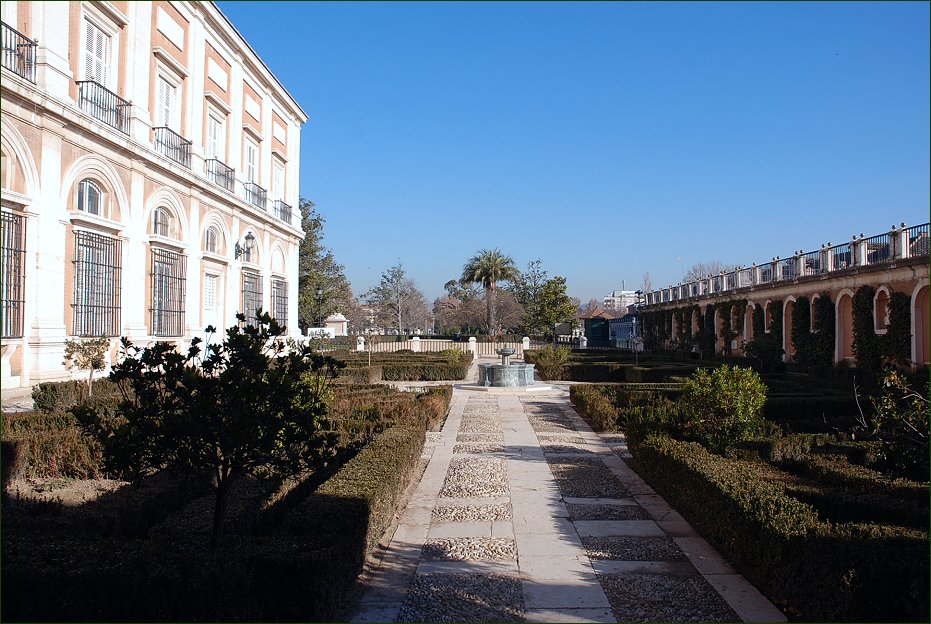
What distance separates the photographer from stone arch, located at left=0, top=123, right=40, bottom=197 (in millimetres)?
12797

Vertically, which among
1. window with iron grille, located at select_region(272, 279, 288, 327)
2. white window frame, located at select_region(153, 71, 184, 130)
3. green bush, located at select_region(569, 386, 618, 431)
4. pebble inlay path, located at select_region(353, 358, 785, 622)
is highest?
white window frame, located at select_region(153, 71, 184, 130)

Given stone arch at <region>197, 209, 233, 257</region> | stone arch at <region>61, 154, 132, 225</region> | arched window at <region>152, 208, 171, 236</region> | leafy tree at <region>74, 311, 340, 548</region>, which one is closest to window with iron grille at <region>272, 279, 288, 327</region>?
stone arch at <region>197, 209, 233, 257</region>

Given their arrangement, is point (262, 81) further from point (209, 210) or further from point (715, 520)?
point (715, 520)

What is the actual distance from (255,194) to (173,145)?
730cm

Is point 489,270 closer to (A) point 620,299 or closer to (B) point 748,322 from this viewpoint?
(B) point 748,322

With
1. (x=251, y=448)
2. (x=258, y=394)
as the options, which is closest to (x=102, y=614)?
(x=251, y=448)

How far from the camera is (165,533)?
4992 millimetres

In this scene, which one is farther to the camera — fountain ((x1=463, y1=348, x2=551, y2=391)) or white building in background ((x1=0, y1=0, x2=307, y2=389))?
fountain ((x1=463, y1=348, x2=551, y2=391))

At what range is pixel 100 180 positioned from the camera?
16156 mm

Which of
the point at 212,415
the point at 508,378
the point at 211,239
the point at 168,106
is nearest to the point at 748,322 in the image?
the point at 508,378

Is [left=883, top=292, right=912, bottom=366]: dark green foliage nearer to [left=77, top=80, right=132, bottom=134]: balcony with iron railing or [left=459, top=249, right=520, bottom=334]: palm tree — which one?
[left=77, top=80, right=132, bottom=134]: balcony with iron railing

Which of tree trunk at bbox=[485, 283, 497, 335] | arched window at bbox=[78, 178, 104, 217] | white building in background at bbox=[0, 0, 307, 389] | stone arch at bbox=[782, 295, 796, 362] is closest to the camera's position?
white building in background at bbox=[0, 0, 307, 389]

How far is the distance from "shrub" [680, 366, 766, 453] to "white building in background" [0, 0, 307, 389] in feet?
30.9

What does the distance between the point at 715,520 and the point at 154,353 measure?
4.40 meters
